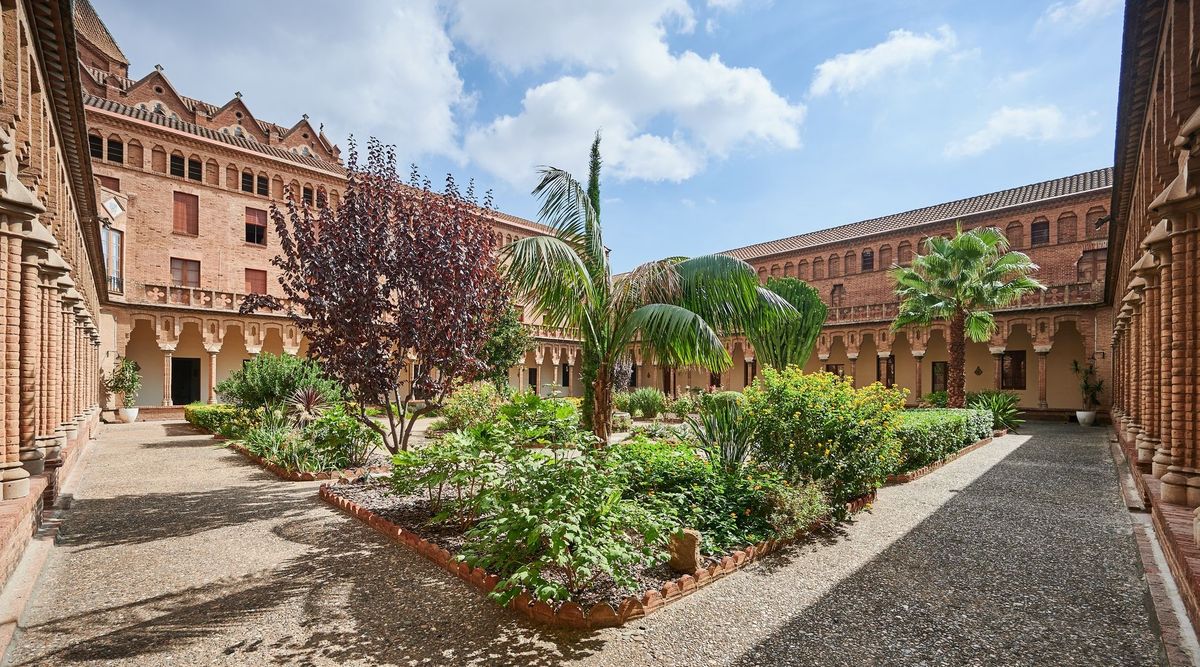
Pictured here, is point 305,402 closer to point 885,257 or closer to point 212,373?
point 212,373

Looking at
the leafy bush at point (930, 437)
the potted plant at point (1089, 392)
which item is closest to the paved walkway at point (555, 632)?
the leafy bush at point (930, 437)

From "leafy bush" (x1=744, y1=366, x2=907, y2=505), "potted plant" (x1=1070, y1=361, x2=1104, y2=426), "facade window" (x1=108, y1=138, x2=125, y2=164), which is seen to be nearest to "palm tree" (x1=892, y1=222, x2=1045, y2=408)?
"potted plant" (x1=1070, y1=361, x2=1104, y2=426)

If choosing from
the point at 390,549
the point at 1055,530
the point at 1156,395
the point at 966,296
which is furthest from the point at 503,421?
the point at 966,296

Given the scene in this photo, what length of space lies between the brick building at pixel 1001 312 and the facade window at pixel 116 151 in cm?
2294

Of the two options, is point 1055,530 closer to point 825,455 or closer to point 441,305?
point 825,455

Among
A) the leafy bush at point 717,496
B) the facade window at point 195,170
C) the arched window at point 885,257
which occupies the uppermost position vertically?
the facade window at point 195,170

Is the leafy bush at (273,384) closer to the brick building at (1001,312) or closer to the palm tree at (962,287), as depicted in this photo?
the brick building at (1001,312)

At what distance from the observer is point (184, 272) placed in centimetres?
2369

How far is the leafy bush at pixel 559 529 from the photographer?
345cm

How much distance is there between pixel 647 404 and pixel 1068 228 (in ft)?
64.5

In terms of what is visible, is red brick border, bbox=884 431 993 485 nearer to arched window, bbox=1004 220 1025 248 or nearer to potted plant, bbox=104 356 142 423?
arched window, bbox=1004 220 1025 248

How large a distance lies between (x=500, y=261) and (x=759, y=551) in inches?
201

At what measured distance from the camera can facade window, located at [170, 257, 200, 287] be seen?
23.4 meters

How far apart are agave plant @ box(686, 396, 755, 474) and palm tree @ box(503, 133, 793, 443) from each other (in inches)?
24.9
